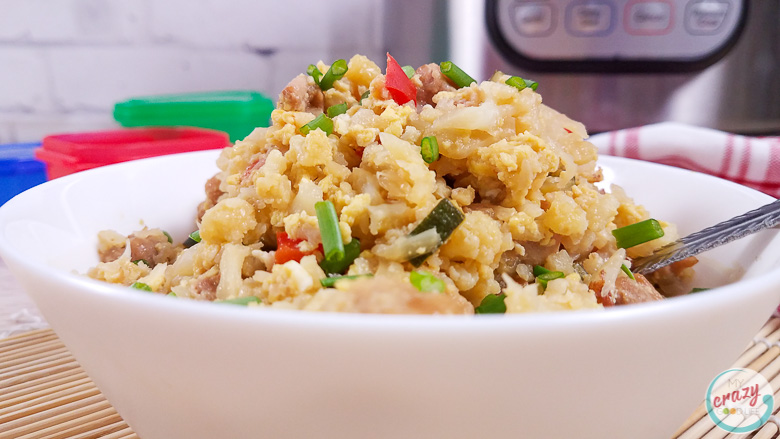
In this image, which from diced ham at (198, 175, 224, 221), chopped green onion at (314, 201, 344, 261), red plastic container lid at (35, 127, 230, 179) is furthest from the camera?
red plastic container lid at (35, 127, 230, 179)

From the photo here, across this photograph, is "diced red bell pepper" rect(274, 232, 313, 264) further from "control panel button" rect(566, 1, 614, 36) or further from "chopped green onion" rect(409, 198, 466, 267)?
"control panel button" rect(566, 1, 614, 36)

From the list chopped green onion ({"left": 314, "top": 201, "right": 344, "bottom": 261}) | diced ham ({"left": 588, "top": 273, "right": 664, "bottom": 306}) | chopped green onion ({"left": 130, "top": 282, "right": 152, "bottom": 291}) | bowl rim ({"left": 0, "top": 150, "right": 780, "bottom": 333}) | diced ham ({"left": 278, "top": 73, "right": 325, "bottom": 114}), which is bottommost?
diced ham ({"left": 588, "top": 273, "right": 664, "bottom": 306})

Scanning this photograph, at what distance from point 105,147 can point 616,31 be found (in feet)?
7.66

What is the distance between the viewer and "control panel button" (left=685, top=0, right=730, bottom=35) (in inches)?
108

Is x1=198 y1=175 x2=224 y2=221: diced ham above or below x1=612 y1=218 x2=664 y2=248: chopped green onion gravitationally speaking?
above

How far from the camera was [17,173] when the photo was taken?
2.66 meters

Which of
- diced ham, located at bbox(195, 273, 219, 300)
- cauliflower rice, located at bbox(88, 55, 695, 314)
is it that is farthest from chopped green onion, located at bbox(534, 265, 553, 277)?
diced ham, located at bbox(195, 273, 219, 300)

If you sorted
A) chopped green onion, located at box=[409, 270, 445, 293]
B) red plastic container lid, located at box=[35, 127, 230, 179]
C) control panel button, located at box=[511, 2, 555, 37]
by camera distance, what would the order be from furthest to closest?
control panel button, located at box=[511, 2, 555, 37]
red plastic container lid, located at box=[35, 127, 230, 179]
chopped green onion, located at box=[409, 270, 445, 293]

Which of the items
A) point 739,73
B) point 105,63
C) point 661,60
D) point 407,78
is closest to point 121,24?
point 105,63

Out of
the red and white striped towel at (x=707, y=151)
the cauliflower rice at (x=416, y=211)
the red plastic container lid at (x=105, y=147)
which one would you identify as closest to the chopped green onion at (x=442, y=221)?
the cauliflower rice at (x=416, y=211)

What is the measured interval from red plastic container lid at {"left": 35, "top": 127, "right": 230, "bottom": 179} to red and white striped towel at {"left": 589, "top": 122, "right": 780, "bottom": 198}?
5.86 ft

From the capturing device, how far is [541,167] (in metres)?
1.22

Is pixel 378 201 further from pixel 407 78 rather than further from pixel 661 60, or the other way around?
pixel 661 60

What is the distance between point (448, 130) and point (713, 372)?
65 centimetres
